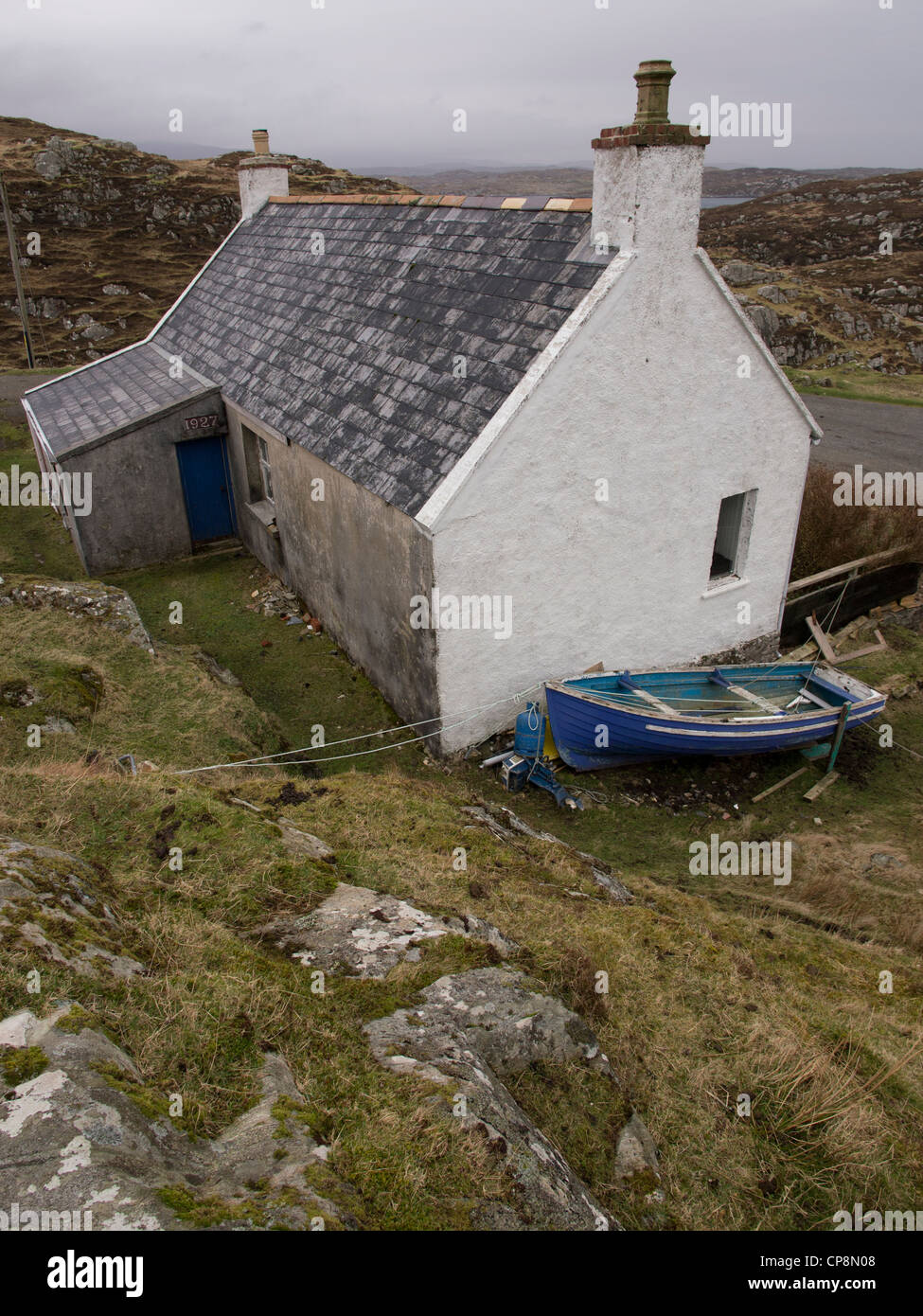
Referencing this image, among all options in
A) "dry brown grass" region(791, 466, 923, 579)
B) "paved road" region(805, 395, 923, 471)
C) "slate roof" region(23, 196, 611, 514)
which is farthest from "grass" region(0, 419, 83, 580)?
"paved road" region(805, 395, 923, 471)

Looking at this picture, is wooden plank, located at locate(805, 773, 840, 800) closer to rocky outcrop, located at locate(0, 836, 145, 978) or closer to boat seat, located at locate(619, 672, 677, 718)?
boat seat, located at locate(619, 672, 677, 718)

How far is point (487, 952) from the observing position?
5801 mm

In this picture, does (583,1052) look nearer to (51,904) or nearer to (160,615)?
(51,904)

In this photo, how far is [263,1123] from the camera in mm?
3836

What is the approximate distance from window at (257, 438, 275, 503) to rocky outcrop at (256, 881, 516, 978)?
10.7 meters

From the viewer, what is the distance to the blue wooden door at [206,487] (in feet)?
54.6

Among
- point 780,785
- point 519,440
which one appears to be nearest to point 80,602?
point 519,440

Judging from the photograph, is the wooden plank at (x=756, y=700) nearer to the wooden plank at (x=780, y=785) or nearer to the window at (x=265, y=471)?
the wooden plank at (x=780, y=785)

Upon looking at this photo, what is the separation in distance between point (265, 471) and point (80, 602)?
205 inches

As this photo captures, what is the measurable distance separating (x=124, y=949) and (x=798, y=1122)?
4.39 m

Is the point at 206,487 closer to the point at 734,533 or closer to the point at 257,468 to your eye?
the point at 257,468

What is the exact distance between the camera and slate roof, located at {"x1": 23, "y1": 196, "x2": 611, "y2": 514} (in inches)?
395

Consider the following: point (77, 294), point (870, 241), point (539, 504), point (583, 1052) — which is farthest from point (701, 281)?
point (870, 241)

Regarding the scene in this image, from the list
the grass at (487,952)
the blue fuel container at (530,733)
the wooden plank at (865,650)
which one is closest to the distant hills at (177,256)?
the wooden plank at (865,650)
